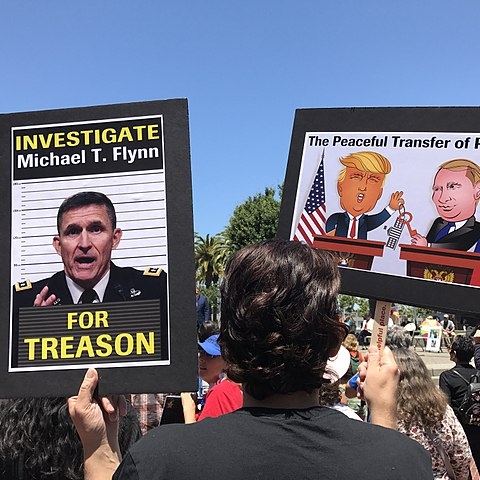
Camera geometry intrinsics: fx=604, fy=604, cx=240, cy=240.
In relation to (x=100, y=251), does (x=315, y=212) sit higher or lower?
higher

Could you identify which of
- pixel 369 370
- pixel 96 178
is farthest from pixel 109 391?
pixel 369 370

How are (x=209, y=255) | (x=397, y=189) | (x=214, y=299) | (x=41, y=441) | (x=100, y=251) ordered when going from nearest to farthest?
(x=100, y=251) < (x=41, y=441) < (x=397, y=189) < (x=214, y=299) < (x=209, y=255)

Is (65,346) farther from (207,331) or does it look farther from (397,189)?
(207,331)

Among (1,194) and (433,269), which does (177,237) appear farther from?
(433,269)

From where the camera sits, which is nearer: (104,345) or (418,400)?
(104,345)

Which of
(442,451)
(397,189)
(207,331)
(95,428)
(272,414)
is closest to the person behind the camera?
(272,414)

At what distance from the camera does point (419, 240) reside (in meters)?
2.76

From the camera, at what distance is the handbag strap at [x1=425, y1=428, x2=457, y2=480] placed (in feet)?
13.0

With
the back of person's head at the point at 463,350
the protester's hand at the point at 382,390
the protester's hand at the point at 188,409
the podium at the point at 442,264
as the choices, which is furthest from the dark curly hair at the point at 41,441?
the back of person's head at the point at 463,350


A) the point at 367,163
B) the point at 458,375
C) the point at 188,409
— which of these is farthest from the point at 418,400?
the point at 458,375

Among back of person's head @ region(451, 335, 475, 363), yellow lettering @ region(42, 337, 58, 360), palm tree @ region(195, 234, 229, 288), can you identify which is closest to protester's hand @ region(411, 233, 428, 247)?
yellow lettering @ region(42, 337, 58, 360)

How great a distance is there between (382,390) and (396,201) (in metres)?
0.98

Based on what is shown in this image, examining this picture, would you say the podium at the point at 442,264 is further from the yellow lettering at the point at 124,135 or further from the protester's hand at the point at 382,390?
the yellow lettering at the point at 124,135

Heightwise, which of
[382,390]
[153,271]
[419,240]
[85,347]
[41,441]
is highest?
[419,240]
